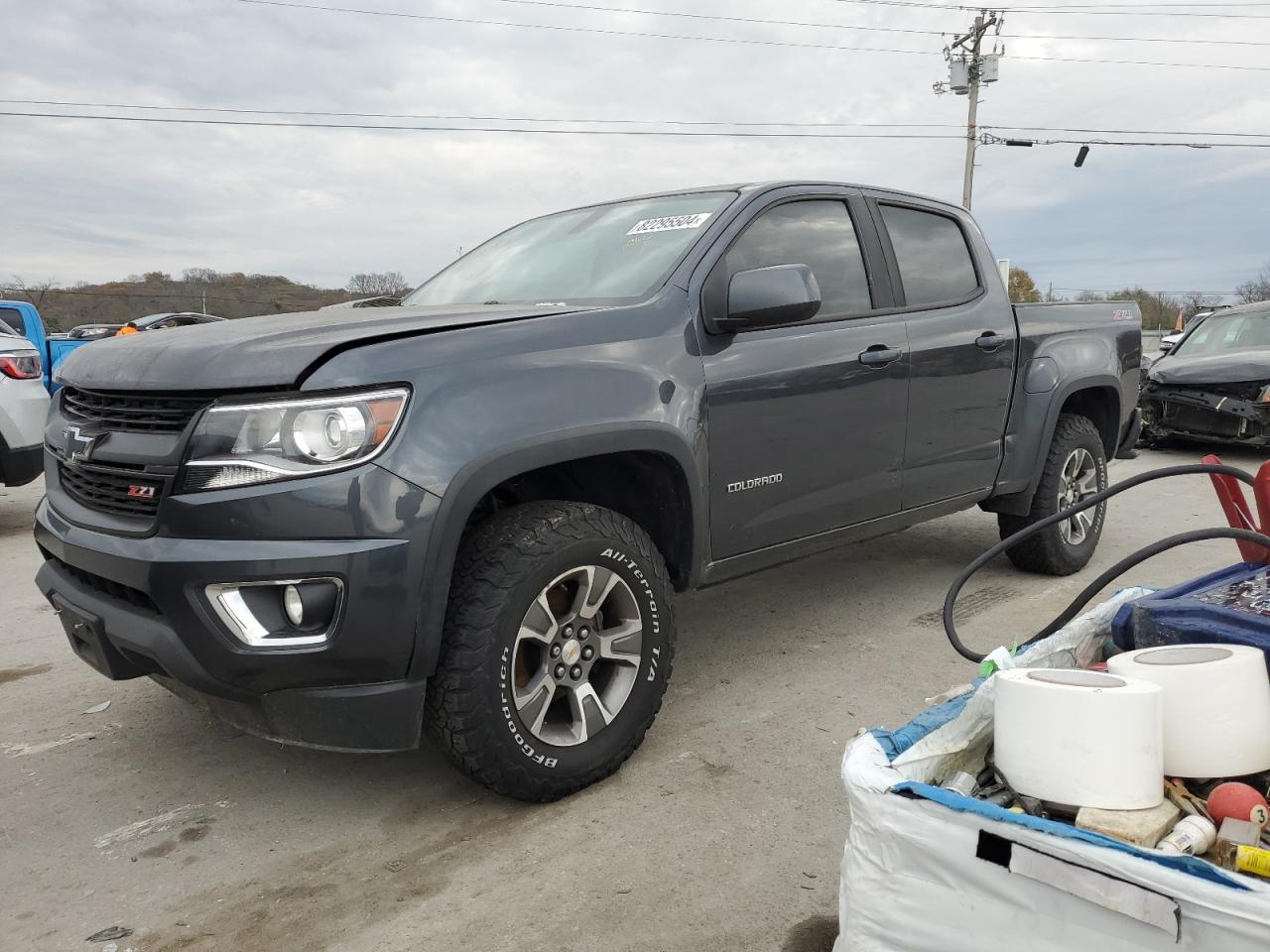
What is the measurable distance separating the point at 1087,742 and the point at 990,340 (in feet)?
10.1

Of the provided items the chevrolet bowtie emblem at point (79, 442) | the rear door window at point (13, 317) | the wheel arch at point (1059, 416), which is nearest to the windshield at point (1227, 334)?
the wheel arch at point (1059, 416)

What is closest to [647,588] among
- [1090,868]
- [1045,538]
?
[1090,868]

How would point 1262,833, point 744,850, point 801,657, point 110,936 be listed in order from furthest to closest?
point 801,657, point 744,850, point 110,936, point 1262,833

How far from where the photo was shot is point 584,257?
3594 millimetres

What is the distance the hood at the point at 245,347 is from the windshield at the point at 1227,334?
10137mm

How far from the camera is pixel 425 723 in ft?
8.41

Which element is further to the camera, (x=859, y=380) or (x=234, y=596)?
(x=859, y=380)

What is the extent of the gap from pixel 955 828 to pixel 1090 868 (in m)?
0.21

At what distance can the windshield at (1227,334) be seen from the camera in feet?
34.1

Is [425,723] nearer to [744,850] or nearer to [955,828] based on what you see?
[744,850]

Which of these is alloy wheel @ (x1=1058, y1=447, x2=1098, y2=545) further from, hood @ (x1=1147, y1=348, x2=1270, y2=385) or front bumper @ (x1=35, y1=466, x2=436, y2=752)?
hood @ (x1=1147, y1=348, x2=1270, y2=385)

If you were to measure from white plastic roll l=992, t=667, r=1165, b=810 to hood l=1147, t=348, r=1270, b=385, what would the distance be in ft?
30.1

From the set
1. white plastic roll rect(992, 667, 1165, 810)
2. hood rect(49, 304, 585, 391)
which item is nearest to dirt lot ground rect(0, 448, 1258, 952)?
A: white plastic roll rect(992, 667, 1165, 810)

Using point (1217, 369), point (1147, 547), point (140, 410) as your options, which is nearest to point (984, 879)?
point (1147, 547)
